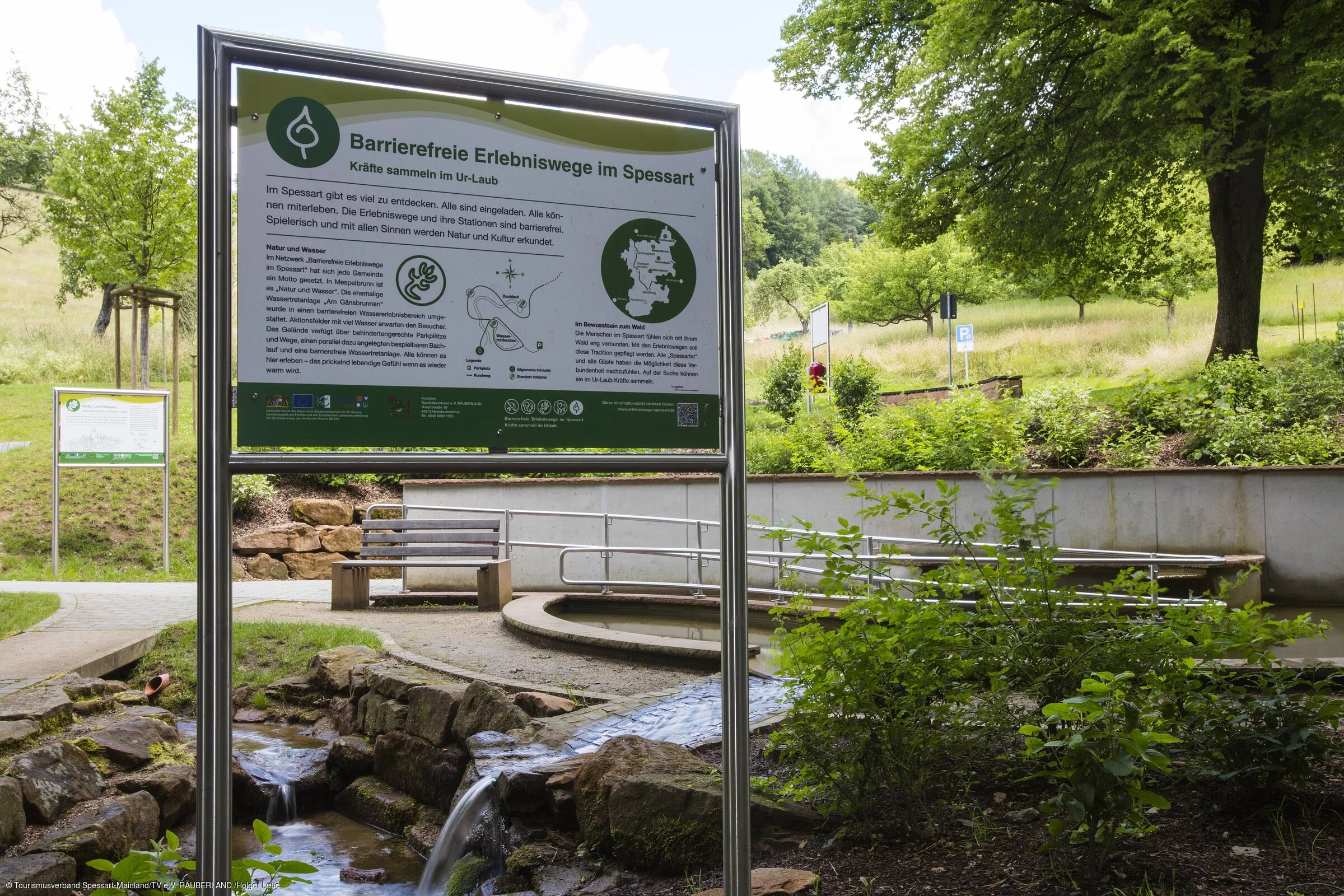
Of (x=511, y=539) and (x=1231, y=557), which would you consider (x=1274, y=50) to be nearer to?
(x=1231, y=557)

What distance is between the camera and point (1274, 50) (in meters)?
13.4

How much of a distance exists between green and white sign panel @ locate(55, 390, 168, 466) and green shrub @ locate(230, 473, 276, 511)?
3.99m

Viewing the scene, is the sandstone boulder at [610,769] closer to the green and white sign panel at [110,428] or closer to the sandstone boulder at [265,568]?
the green and white sign panel at [110,428]

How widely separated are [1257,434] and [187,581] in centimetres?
1419

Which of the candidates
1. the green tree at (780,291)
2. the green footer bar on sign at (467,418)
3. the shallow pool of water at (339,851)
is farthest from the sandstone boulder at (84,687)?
the green tree at (780,291)

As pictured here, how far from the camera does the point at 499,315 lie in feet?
8.16

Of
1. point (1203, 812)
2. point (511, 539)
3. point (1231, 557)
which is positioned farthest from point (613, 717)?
point (511, 539)

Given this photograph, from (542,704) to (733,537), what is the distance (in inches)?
137

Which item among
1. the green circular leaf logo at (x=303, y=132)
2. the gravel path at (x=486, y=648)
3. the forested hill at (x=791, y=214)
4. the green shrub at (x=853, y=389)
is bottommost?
the gravel path at (x=486, y=648)

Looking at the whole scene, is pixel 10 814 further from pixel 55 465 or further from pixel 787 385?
pixel 787 385

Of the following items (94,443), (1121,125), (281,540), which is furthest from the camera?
(281,540)

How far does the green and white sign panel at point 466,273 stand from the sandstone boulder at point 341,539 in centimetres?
1505

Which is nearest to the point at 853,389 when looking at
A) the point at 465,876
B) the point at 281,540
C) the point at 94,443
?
the point at 281,540

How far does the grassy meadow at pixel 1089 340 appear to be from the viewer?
23.9m
